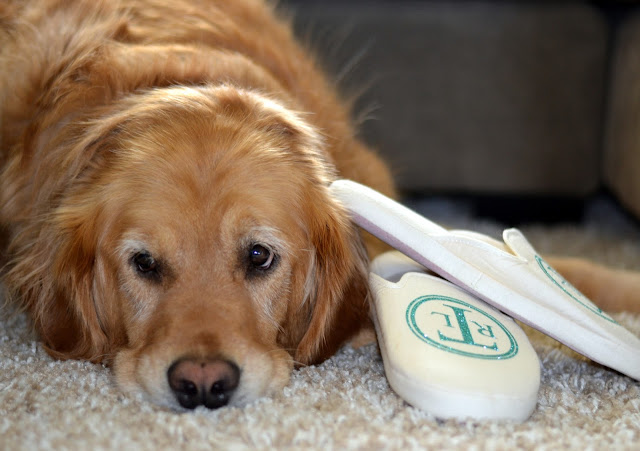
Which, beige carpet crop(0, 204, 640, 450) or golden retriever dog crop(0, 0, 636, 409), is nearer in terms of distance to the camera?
beige carpet crop(0, 204, 640, 450)

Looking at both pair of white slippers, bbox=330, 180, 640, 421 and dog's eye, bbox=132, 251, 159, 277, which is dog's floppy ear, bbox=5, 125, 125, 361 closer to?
dog's eye, bbox=132, 251, 159, 277

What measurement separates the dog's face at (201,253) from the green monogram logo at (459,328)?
0.98ft

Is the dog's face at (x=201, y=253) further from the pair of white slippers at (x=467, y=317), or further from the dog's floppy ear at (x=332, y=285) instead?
the pair of white slippers at (x=467, y=317)

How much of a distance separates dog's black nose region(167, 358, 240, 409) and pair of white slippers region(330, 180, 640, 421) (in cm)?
29

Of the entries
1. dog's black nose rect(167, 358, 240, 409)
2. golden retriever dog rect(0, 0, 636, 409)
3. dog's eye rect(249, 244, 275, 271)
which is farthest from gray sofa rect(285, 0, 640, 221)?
dog's black nose rect(167, 358, 240, 409)

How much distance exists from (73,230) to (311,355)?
0.58m

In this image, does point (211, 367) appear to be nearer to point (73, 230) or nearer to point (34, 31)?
point (73, 230)

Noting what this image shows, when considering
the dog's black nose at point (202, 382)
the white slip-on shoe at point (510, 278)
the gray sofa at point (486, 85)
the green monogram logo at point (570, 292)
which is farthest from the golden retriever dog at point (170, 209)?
the gray sofa at point (486, 85)

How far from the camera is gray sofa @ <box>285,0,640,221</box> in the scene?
295 centimetres

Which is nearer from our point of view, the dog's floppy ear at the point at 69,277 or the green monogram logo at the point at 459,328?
the green monogram logo at the point at 459,328

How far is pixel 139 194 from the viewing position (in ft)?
5.08

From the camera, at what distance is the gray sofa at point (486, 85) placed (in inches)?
116

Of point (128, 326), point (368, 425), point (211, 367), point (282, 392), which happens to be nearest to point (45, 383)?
point (128, 326)

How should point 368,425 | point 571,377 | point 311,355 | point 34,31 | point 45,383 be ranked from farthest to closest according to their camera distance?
point 34,31, point 311,355, point 571,377, point 45,383, point 368,425
